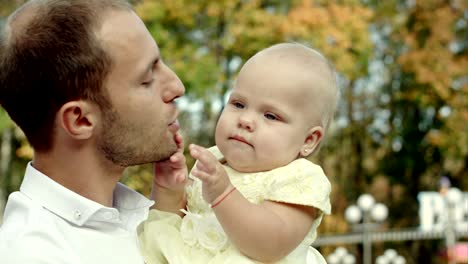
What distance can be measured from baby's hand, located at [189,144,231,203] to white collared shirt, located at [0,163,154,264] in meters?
0.29

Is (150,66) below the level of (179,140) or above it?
above

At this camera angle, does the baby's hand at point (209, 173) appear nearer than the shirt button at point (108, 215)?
Yes

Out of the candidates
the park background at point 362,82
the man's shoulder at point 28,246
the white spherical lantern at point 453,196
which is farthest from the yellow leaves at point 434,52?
the man's shoulder at point 28,246

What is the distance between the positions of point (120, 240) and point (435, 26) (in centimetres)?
1825

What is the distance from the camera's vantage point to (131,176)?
12.0 m

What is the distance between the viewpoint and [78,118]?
194cm

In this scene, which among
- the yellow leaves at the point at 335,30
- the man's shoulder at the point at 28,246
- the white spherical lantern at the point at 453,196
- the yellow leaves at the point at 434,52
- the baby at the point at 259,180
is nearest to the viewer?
the man's shoulder at the point at 28,246

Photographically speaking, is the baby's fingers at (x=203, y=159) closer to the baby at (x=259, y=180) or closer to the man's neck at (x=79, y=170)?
the baby at (x=259, y=180)

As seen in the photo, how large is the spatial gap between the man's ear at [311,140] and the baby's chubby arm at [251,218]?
0.20 m

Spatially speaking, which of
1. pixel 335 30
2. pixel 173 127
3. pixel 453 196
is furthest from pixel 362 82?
pixel 173 127

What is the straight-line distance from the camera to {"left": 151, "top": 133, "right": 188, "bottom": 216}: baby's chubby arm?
219 centimetres

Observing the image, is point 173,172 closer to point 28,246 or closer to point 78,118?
point 78,118

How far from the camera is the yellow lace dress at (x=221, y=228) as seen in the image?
198 cm

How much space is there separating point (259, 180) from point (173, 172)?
0.29 meters
